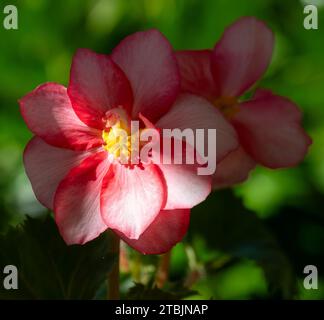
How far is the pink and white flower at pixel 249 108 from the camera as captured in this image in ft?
2.11

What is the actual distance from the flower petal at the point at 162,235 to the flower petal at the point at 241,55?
0.53 feet

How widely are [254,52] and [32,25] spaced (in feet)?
2.84

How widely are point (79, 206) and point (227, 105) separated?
193 mm

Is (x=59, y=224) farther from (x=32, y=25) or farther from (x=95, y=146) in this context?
(x=32, y=25)

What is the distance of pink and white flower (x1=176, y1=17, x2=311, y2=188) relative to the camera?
2.11ft

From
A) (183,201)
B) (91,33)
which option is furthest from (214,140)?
(91,33)

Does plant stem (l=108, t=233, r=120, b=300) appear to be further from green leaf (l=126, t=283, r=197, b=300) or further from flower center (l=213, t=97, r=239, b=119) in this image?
flower center (l=213, t=97, r=239, b=119)

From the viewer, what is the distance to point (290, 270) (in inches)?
27.9

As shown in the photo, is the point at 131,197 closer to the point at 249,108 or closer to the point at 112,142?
the point at 112,142

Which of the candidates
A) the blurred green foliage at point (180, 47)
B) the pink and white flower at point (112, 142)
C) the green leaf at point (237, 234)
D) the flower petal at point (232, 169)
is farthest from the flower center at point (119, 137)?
the blurred green foliage at point (180, 47)

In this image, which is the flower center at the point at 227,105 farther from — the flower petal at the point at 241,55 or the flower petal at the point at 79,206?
the flower petal at the point at 79,206

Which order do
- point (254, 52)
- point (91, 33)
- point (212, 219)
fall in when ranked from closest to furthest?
point (254, 52)
point (212, 219)
point (91, 33)

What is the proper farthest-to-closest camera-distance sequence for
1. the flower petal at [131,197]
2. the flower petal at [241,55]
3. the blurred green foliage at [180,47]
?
the blurred green foliage at [180,47], the flower petal at [241,55], the flower petal at [131,197]
